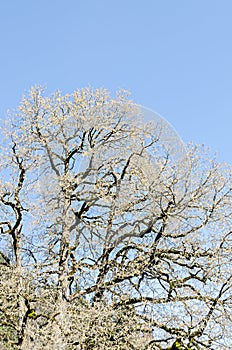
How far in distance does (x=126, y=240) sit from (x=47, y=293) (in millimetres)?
1879

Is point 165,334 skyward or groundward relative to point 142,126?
groundward

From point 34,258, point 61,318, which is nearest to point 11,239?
point 34,258

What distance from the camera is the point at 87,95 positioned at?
12469 mm

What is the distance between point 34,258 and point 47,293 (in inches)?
40.6

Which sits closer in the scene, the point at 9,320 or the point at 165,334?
the point at 9,320

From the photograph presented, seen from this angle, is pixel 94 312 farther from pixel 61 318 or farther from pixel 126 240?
pixel 126 240

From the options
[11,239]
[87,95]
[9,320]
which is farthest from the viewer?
[87,95]

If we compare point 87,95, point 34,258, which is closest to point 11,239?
point 34,258

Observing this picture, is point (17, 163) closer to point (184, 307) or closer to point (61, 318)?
point (61, 318)

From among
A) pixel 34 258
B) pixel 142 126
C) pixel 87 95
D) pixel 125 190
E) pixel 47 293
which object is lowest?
pixel 47 293

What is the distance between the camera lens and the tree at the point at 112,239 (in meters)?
10.2

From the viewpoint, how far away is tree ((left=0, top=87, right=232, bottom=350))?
1025 centimetres

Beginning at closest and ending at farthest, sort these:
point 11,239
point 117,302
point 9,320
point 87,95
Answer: point 9,320, point 117,302, point 11,239, point 87,95

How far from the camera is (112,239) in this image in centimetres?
1085
